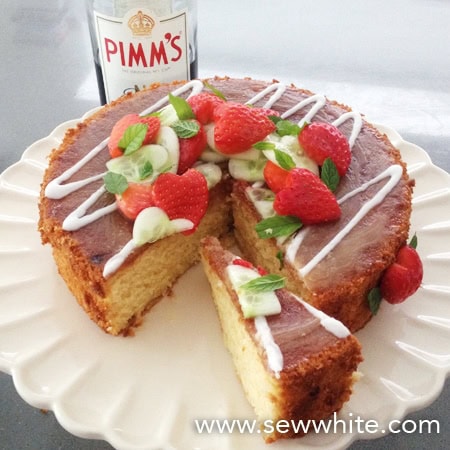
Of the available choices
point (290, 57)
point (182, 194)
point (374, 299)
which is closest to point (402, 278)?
point (374, 299)

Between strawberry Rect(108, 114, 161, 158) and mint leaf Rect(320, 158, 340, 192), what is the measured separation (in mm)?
580

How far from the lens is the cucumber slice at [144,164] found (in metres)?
1.88

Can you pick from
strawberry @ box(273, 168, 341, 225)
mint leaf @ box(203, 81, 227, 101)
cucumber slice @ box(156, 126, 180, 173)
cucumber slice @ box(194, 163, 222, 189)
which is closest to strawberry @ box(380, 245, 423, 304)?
strawberry @ box(273, 168, 341, 225)

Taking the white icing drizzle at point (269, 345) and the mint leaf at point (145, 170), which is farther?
the mint leaf at point (145, 170)

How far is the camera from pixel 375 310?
181cm

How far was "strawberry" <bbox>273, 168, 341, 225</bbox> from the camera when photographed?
1803 mm

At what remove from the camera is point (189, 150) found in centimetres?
198

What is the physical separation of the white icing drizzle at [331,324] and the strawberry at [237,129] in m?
0.63

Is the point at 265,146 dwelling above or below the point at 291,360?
above

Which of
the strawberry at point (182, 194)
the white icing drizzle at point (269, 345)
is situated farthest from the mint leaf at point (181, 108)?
the white icing drizzle at point (269, 345)

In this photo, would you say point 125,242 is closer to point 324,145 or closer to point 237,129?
point 237,129

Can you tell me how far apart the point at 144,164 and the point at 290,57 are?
1.94 metres

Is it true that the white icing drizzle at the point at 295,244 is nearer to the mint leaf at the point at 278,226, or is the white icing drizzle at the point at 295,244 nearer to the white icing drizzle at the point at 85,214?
the mint leaf at the point at 278,226

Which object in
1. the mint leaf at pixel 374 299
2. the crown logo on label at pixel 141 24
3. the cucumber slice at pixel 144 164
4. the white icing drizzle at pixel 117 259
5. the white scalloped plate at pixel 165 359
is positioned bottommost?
the white scalloped plate at pixel 165 359
